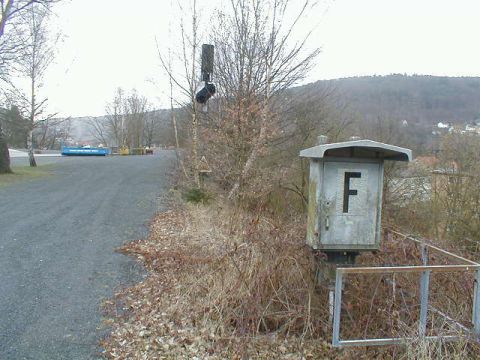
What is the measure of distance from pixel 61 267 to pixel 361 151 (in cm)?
445

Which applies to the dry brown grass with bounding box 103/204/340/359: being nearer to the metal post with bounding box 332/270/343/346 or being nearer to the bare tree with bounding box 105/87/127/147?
the metal post with bounding box 332/270/343/346

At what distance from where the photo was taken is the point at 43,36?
833 inches

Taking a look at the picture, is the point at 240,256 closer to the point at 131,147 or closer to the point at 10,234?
the point at 10,234

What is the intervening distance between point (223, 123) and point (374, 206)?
6.08m

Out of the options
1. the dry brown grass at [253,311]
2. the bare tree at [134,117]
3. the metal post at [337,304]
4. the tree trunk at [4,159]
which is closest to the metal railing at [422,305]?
the metal post at [337,304]

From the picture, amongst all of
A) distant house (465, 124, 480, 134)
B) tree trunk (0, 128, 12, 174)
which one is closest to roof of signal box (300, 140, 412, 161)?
distant house (465, 124, 480, 134)

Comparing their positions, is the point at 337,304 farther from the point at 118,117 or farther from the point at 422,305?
the point at 118,117

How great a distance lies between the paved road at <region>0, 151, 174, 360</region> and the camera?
11.8ft

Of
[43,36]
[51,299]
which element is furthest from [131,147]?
[51,299]

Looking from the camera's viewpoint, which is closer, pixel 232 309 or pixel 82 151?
pixel 232 309

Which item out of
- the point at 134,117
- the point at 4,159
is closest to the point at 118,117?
the point at 134,117

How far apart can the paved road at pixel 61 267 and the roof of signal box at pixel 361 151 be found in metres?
2.75

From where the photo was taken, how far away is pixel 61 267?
5.46 m

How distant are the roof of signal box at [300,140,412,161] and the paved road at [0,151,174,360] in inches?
108
